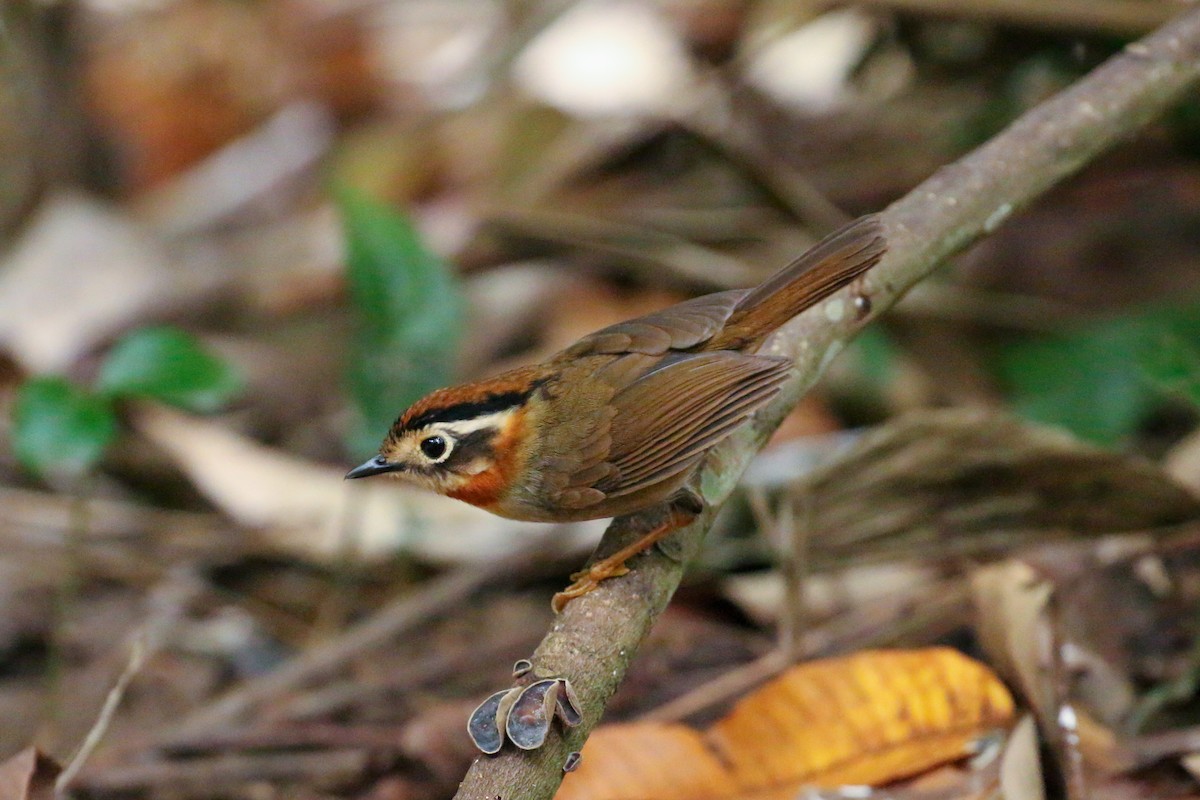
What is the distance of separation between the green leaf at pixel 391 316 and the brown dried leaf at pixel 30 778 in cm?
198

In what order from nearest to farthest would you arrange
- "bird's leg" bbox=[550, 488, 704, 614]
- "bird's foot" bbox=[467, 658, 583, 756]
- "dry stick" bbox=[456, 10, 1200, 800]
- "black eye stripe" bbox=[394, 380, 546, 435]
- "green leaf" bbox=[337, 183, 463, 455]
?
1. "bird's foot" bbox=[467, 658, 583, 756]
2. "dry stick" bbox=[456, 10, 1200, 800]
3. "bird's leg" bbox=[550, 488, 704, 614]
4. "black eye stripe" bbox=[394, 380, 546, 435]
5. "green leaf" bbox=[337, 183, 463, 455]

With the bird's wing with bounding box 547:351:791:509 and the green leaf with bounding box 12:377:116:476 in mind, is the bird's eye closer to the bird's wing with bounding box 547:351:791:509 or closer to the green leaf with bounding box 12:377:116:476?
the bird's wing with bounding box 547:351:791:509

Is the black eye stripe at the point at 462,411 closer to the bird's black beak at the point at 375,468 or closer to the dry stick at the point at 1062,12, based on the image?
the bird's black beak at the point at 375,468

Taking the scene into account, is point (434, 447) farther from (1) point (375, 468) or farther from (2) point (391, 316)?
(2) point (391, 316)

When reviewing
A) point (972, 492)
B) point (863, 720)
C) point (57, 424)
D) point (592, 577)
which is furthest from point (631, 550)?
point (57, 424)

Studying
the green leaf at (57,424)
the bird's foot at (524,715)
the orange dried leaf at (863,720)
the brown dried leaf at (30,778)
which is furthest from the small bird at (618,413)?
the brown dried leaf at (30,778)

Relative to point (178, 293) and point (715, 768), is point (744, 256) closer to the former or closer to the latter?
point (178, 293)

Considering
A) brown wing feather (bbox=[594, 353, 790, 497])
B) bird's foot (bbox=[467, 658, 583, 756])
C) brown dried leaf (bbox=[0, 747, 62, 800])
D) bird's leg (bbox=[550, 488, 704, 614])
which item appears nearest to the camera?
bird's foot (bbox=[467, 658, 583, 756])

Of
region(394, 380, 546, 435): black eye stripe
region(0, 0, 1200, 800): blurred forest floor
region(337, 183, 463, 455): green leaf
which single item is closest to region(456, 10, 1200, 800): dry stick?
region(394, 380, 546, 435): black eye stripe

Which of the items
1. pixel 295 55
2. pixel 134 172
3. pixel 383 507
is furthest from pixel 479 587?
pixel 295 55

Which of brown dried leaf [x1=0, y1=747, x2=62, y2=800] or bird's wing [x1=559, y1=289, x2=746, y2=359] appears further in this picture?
bird's wing [x1=559, y1=289, x2=746, y2=359]

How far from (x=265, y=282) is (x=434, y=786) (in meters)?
3.24

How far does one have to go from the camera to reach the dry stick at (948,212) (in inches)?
108

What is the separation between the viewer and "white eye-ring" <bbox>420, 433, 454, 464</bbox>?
325 centimetres
